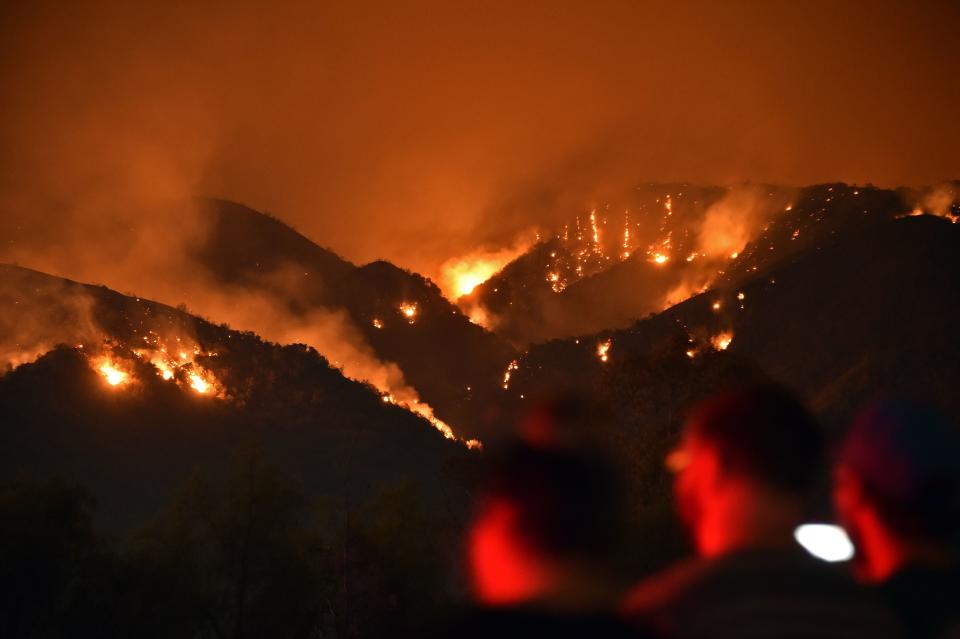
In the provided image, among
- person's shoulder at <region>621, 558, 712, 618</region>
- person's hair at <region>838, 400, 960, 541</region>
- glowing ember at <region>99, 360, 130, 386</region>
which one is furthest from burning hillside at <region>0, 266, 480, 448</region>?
person's shoulder at <region>621, 558, 712, 618</region>

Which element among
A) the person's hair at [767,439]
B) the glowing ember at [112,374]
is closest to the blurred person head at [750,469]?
the person's hair at [767,439]

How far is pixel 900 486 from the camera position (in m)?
3.84

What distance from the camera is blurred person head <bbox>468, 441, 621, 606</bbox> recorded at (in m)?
3.04

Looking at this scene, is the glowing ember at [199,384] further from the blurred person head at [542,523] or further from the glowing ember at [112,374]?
the blurred person head at [542,523]

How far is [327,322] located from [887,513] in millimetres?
140992

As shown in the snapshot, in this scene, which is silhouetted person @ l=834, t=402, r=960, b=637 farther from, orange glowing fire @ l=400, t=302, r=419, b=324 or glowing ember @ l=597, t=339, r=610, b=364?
orange glowing fire @ l=400, t=302, r=419, b=324

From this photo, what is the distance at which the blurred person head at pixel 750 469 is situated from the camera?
329 cm

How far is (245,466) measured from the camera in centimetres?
4038

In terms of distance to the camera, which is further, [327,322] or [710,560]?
[327,322]

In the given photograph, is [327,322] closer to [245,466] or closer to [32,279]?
[32,279]

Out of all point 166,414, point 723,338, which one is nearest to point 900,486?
point 166,414

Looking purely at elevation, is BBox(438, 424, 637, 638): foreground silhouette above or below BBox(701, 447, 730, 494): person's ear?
below

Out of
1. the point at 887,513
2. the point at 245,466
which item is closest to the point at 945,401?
the point at 245,466

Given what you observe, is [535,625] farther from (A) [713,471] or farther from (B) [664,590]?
(A) [713,471]
